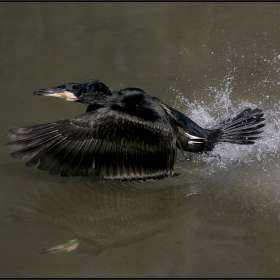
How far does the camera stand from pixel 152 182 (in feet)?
15.9

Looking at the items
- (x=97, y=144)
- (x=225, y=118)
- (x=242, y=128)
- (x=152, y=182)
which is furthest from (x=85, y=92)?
(x=225, y=118)

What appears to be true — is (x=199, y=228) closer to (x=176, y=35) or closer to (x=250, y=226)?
(x=250, y=226)

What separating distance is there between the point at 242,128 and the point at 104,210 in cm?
185

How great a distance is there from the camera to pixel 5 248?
3770mm

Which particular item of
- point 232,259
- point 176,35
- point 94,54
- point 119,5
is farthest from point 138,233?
point 119,5

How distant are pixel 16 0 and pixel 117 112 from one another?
4.96 metres

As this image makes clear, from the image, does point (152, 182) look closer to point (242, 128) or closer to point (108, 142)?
point (108, 142)

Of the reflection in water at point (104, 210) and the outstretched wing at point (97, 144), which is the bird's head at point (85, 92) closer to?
the outstretched wing at point (97, 144)

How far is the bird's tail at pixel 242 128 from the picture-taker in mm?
5363

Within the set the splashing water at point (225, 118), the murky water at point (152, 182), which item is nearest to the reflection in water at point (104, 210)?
the murky water at point (152, 182)


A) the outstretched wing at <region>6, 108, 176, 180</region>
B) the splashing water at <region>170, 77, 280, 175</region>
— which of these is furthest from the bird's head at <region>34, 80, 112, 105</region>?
the splashing water at <region>170, 77, 280, 175</region>

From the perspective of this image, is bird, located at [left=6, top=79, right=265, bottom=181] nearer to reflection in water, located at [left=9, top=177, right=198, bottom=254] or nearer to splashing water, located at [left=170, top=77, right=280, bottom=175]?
reflection in water, located at [left=9, top=177, right=198, bottom=254]

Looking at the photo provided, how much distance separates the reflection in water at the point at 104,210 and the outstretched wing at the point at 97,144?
175 millimetres

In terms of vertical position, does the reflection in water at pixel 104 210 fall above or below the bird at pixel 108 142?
below
